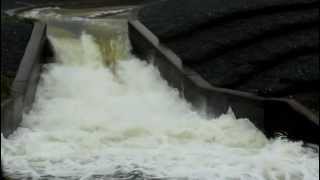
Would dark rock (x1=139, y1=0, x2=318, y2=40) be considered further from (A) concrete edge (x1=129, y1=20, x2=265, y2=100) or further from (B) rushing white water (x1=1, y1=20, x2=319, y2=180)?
(B) rushing white water (x1=1, y1=20, x2=319, y2=180)

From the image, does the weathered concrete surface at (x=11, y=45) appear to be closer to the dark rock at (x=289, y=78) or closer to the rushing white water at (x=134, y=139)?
the rushing white water at (x=134, y=139)

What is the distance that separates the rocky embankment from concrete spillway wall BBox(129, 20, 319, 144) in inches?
10.3

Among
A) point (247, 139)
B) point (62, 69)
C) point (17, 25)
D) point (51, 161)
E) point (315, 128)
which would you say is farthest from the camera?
point (17, 25)

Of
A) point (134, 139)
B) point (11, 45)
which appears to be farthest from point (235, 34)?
point (11, 45)

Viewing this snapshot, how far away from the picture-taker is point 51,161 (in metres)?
9.65

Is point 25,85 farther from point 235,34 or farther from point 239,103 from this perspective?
point 235,34

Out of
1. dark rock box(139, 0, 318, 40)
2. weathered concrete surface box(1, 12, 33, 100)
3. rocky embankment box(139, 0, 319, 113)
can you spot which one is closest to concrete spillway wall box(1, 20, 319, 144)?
weathered concrete surface box(1, 12, 33, 100)

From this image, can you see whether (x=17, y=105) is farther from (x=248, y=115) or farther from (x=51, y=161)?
(x=248, y=115)

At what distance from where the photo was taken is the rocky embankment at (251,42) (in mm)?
12123

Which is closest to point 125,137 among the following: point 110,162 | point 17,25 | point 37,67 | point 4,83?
point 110,162

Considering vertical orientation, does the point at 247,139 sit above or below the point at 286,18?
below

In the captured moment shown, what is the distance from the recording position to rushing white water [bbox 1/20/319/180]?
30.9ft

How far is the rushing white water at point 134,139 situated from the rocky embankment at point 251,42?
2.72 feet

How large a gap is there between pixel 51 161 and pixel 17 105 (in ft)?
6.36
